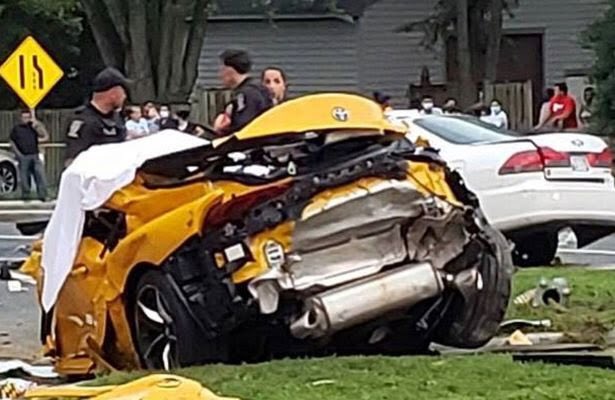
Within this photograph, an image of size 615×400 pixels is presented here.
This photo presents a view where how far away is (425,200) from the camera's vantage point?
31.7ft

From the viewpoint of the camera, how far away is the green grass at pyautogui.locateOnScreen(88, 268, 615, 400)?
8.41 meters

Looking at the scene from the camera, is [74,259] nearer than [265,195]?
No

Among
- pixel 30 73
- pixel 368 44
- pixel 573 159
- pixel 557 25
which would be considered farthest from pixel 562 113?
pixel 573 159

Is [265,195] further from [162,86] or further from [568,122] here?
[162,86]

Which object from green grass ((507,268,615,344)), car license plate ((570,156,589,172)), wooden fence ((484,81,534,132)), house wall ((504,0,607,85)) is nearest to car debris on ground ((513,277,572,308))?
green grass ((507,268,615,344))

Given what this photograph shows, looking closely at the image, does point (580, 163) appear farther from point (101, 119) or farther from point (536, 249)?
point (101, 119)

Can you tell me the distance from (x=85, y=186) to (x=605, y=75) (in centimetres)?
2398

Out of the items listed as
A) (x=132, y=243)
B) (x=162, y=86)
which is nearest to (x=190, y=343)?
(x=132, y=243)

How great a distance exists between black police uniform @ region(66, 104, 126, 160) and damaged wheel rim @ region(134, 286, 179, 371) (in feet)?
7.13

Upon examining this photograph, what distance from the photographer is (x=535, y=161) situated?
16.3 metres

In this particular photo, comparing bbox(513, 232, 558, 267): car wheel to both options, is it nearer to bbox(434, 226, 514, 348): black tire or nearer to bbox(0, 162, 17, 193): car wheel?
bbox(434, 226, 514, 348): black tire

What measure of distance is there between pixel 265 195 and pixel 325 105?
1.87 ft

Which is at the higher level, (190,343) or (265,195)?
(265,195)

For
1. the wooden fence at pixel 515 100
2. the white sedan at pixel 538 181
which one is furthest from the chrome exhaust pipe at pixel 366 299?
the wooden fence at pixel 515 100
